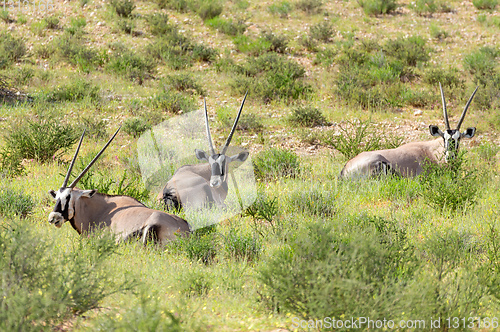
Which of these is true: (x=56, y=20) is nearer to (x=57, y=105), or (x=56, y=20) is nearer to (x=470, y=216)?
(x=57, y=105)

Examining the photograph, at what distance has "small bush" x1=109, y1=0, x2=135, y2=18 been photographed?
794 inches

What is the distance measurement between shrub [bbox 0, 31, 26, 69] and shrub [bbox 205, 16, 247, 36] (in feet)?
24.7

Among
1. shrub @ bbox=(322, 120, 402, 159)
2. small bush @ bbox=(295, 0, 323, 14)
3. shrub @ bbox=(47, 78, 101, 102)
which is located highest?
small bush @ bbox=(295, 0, 323, 14)

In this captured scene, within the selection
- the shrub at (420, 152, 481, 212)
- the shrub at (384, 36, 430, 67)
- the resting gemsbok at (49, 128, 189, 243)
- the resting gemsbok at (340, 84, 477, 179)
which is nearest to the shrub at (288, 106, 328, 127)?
the resting gemsbok at (340, 84, 477, 179)

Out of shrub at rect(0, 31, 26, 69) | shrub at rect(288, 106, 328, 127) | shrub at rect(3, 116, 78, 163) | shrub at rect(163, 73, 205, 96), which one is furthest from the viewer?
shrub at rect(0, 31, 26, 69)

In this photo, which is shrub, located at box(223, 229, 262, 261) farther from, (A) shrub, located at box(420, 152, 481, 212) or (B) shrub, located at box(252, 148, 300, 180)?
(B) shrub, located at box(252, 148, 300, 180)

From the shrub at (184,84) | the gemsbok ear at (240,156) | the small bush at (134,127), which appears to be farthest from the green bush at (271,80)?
the gemsbok ear at (240,156)

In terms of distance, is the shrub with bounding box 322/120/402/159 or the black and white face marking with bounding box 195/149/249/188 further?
the shrub with bounding box 322/120/402/159

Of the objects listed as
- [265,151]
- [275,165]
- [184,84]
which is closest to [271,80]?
[184,84]

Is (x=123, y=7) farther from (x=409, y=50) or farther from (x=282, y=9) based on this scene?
(x=409, y=50)

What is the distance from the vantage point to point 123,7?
66.1 ft

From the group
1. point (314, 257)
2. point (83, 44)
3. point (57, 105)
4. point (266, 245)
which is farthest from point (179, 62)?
point (314, 257)

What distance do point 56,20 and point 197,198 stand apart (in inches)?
602

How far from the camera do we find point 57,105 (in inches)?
513
